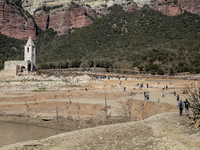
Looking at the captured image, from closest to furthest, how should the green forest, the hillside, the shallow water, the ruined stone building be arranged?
the shallow water
the ruined stone building
the green forest
the hillside

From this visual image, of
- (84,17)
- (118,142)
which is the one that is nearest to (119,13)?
(84,17)

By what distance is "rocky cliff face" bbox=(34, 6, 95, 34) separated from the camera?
4712 inches

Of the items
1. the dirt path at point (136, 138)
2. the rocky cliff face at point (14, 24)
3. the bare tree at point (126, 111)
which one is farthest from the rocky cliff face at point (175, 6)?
the dirt path at point (136, 138)

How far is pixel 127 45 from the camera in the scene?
87375mm

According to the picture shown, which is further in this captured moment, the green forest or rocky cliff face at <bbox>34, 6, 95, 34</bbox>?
rocky cliff face at <bbox>34, 6, 95, 34</bbox>

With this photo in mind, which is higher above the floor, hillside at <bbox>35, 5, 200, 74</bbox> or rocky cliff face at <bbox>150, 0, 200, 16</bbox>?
rocky cliff face at <bbox>150, 0, 200, 16</bbox>

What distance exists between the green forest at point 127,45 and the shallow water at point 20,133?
3886 centimetres

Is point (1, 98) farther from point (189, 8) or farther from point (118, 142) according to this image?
point (189, 8)

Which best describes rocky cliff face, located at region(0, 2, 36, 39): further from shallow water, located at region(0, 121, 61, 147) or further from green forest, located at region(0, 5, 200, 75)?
shallow water, located at region(0, 121, 61, 147)

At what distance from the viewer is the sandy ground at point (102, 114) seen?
34.6 ft

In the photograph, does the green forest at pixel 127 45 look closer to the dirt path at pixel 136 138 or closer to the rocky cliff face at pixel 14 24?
the rocky cliff face at pixel 14 24

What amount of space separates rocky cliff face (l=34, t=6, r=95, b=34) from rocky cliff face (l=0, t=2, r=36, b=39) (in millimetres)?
11782

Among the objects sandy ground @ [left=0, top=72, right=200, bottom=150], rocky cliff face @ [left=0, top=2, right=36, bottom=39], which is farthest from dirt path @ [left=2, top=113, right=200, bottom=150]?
rocky cliff face @ [left=0, top=2, right=36, bottom=39]

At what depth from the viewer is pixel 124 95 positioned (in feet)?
113
